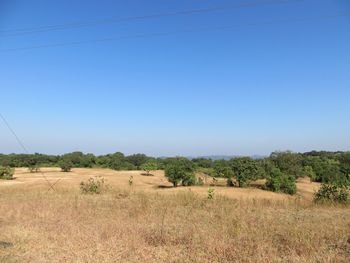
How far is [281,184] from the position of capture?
116 feet

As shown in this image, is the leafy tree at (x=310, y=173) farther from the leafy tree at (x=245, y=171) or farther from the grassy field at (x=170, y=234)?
the grassy field at (x=170, y=234)

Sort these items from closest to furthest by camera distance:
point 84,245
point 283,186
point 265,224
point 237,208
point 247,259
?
point 247,259 → point 84,245 → point 265,224 → point 237,208 → point 283,186

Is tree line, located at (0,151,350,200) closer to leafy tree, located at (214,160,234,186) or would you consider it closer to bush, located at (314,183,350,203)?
leafy tree, located at (214,160,234,186)

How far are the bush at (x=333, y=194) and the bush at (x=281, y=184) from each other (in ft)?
68.6

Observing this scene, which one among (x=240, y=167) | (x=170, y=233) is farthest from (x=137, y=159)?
(x=170, y=233)

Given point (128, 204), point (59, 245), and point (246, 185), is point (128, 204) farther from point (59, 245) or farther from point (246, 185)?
point (246, 185)

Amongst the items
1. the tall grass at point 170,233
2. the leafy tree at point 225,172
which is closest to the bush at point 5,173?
the leafy tree at point 225,172

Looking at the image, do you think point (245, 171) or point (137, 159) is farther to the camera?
point (137, 159)

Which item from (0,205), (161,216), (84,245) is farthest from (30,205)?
(84,245)

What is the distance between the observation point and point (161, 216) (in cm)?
905

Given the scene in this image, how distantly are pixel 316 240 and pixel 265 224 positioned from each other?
1605 millimetres

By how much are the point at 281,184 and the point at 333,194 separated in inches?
896

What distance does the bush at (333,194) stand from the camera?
507 inches

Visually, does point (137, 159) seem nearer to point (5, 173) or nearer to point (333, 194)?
point (5, 173)
